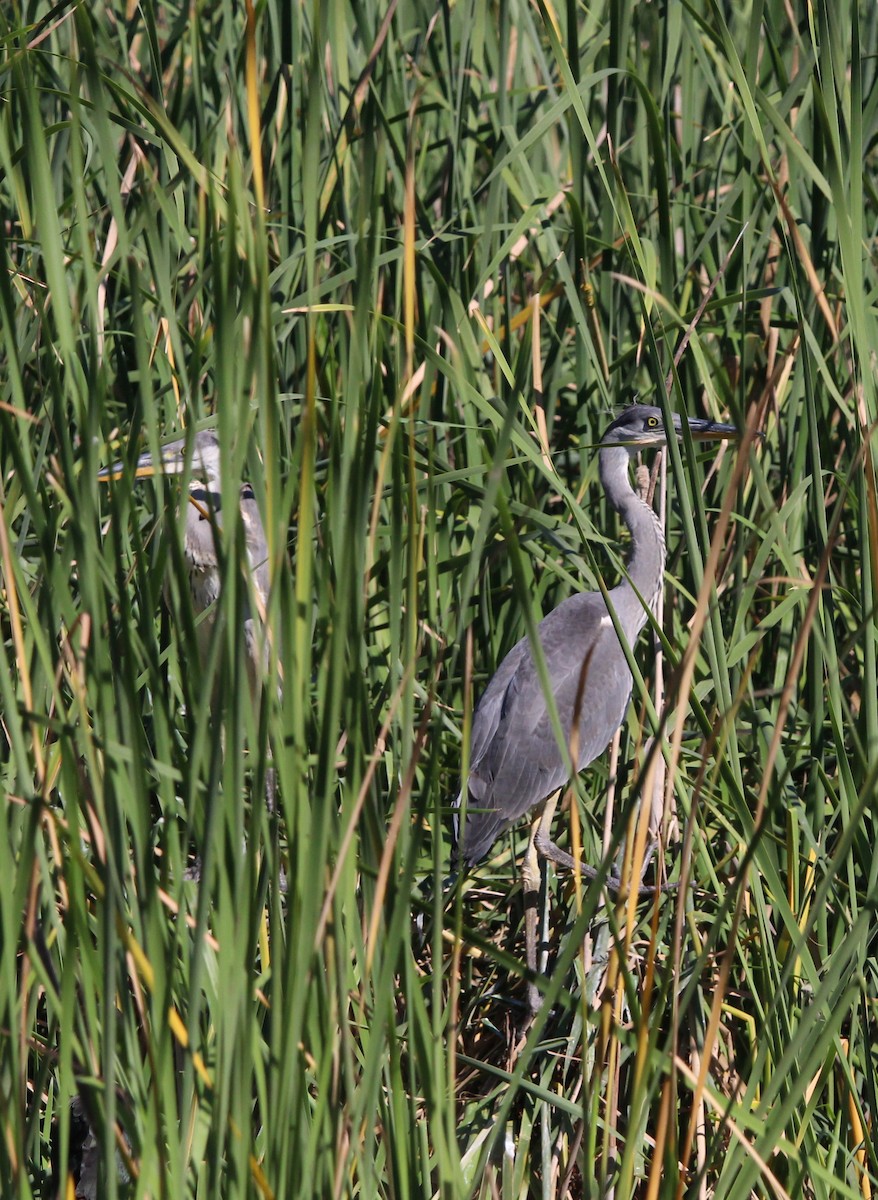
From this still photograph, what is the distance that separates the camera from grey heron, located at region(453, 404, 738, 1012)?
9.32 feet

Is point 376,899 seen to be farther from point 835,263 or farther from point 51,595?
point 835,263

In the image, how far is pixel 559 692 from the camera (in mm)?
3158

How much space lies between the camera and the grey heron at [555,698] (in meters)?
2.84

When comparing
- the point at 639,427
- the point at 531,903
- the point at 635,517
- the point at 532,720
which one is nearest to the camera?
the point at 531,903

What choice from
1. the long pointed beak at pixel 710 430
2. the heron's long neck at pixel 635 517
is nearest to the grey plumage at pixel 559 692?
the heron's long neck at pixel 635 517

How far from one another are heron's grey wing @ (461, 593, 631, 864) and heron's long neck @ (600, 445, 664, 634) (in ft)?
0.39

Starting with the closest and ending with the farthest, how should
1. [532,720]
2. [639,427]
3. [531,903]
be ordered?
[531,903], [639,427], [532,720]

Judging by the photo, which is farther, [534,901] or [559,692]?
[559,692]

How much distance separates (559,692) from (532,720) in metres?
0.10

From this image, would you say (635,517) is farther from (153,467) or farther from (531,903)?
(153,467)

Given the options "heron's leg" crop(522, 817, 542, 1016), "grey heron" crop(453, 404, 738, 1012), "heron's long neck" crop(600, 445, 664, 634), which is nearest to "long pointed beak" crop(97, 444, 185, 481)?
"grey heron" crop(453, 404, 738, 1012)

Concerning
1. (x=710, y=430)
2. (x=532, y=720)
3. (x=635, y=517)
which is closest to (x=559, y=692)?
(x=532, y=720)

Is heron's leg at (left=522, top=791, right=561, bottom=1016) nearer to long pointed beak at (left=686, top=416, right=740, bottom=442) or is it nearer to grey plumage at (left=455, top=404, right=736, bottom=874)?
grey plumage at (left=455, top=404, right=736, bottom=874)

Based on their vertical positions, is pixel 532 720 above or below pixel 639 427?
below
